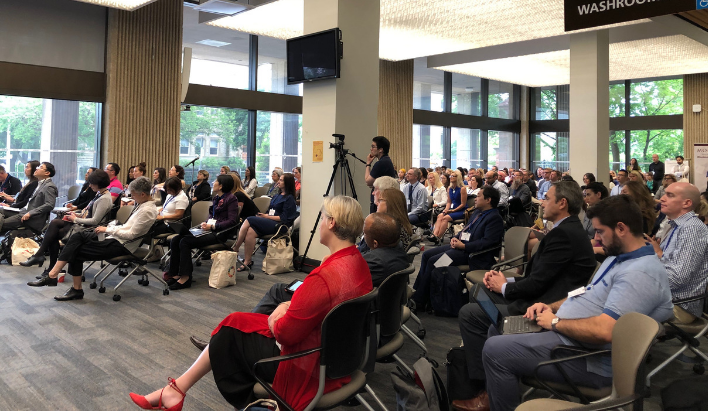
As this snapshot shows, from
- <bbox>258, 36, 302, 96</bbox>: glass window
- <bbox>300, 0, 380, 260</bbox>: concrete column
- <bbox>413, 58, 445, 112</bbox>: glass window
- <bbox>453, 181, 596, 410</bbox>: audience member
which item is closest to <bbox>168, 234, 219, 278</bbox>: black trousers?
<bbox>300, 0, 380, 260</bbox>: concrete column

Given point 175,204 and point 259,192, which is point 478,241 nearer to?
point 175,204

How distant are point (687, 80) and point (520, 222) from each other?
14407 millimetres

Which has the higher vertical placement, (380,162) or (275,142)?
(275,142)

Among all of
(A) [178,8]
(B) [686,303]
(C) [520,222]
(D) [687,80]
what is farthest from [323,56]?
(D) [687,80]

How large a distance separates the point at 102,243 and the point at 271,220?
7.42 feet

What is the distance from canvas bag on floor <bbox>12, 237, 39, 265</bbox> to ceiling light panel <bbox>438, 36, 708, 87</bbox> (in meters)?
10.8

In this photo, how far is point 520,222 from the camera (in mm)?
7832

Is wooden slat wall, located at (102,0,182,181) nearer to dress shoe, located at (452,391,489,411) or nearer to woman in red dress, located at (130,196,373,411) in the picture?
woman in red dress, located at (130,196,373,411)

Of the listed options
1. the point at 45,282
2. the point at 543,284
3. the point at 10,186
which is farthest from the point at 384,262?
the point at 10,186

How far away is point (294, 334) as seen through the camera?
2.26 meters

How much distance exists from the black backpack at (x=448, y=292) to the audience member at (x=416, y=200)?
336 centimetres

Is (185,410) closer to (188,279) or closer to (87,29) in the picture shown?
(188,279)

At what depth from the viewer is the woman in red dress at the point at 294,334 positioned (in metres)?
2.27

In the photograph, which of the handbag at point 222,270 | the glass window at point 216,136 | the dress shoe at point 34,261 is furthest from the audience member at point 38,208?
the glass window at point 216,136
